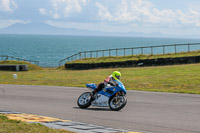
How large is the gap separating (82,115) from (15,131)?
370cm

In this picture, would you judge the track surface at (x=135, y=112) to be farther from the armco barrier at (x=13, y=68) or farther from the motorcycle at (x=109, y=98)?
the armco barrier at (x=13, y=68)

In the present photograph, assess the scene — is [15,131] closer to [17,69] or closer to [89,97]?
[89,97]

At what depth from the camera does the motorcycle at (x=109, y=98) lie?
11539mm

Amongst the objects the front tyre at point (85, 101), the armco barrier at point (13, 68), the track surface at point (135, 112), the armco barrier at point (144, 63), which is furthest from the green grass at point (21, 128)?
the armco barrier at point (13, 68)

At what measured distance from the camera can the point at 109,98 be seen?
1185 centimetres

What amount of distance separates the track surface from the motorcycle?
233 mm

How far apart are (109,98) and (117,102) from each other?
33 centimetres

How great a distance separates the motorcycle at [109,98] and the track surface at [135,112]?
0.23m

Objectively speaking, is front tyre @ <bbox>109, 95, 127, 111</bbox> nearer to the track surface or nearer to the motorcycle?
the motorcycle

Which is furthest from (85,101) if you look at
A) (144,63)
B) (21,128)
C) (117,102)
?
(144,63)

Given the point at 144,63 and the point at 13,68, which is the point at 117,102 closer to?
the point at 144,63

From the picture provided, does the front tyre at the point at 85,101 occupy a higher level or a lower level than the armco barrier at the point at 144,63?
lower

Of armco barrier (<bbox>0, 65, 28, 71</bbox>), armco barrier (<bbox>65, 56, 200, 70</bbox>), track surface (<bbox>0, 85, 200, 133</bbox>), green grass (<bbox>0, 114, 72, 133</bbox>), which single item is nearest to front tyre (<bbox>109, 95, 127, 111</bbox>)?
track surface (<bbox>0, 85, 200, 133</bbox>)

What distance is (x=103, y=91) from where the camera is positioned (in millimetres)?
12000
